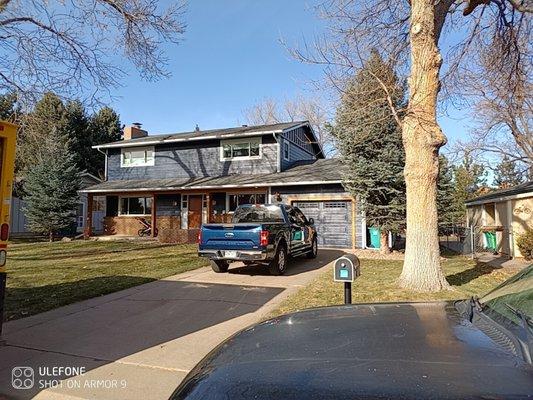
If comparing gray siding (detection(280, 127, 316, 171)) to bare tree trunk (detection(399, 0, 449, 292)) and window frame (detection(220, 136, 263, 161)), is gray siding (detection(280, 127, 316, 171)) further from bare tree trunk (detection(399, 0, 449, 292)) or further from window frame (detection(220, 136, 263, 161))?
bare tree trunk (detection(399, 0, 449, 292))

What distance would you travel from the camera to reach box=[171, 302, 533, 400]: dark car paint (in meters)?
1.37

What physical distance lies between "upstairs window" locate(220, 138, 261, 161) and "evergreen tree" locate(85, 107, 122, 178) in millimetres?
22624

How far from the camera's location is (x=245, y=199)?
21500mm

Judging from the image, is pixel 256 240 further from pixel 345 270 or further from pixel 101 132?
pixel 101 132

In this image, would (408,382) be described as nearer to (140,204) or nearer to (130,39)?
(130,39)

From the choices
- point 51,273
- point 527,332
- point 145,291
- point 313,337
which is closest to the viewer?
point 527,332

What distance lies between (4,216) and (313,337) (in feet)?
14.0

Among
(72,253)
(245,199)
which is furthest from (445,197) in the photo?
(72,253)

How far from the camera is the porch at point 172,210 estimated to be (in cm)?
2066

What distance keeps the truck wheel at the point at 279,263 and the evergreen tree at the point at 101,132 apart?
34809 mm

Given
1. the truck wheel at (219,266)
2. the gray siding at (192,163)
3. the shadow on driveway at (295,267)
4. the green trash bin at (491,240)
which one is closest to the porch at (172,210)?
the gray siding at (192,163)

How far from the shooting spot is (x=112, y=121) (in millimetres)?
43844

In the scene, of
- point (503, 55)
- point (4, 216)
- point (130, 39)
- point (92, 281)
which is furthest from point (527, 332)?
point (130, 39)

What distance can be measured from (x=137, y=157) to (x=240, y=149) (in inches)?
286
